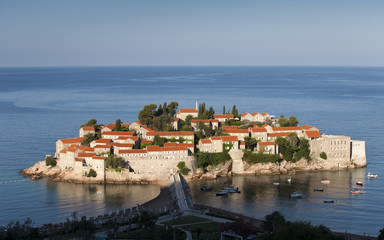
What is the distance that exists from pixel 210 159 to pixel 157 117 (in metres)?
12.6

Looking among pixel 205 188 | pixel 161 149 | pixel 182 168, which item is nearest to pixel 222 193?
pixel 205 188

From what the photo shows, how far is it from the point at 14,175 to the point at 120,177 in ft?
46.9

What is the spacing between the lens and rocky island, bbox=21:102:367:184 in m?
57.2

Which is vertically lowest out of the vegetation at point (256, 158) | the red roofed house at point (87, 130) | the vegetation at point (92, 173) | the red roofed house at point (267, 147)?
the vegetation at point (92, 173)

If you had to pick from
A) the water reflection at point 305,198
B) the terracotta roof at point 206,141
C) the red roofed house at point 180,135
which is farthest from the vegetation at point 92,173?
the terracotta roof at point 206,141

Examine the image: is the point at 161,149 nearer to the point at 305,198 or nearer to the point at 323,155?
the point at 305,198

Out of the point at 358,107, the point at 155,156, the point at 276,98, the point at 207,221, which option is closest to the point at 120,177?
the point at 155,156

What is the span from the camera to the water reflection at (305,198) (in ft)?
145

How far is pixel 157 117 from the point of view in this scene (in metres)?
67.9

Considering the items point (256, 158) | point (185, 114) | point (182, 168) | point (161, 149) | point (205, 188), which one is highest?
point (185, 114)

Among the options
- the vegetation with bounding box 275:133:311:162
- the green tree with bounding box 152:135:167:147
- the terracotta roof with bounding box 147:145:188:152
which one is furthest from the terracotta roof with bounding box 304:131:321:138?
the green tree with bounding box 152:135:167:147

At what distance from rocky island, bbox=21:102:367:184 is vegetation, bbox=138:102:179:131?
155 mm

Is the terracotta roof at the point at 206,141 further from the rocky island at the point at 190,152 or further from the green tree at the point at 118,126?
the green tree at the point at 118,126

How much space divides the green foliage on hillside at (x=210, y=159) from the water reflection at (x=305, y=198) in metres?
2.14
